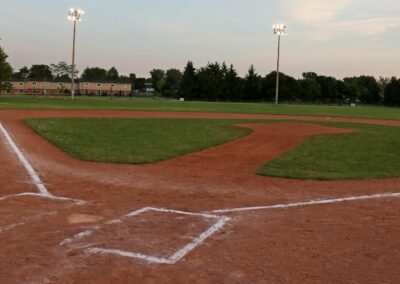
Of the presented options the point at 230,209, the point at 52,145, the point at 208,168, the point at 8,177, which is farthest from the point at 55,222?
the point at 52,145

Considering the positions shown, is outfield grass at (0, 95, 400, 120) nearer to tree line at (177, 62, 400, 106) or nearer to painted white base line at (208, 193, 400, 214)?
painted white base line at (208, 193, 400, 214)

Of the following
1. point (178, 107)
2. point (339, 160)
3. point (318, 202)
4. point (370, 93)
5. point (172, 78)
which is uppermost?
point (172, 78)

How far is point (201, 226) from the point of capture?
5.83m

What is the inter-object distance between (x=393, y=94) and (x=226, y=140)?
94.0m

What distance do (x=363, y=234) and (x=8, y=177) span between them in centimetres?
680

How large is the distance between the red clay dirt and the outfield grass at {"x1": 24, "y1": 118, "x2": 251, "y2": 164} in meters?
1.53

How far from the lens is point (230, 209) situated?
6.77 meters

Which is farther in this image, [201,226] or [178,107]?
[178,107]

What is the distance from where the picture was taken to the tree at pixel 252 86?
96500mm

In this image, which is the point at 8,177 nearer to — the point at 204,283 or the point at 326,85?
the point at 204,283

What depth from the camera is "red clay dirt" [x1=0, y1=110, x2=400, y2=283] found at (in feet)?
14.1

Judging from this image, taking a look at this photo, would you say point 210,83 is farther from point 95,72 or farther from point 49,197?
point 95,72

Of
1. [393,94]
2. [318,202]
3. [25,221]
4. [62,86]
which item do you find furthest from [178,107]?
[62,86]

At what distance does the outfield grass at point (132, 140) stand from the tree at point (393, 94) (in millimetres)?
88317
